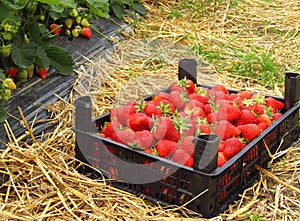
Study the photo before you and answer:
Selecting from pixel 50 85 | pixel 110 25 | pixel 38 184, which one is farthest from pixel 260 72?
pixel 38 184

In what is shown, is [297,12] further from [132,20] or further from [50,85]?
[50,85]

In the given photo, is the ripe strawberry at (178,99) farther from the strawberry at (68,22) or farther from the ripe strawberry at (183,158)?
the strawberry at (68,22)

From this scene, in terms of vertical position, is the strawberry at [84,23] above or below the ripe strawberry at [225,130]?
below

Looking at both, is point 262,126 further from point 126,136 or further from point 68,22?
point 68,22

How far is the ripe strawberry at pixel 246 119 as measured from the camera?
2.01 m

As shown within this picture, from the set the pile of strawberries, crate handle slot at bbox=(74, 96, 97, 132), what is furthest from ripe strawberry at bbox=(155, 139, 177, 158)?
crate handle slot at bbox=(74, 96, 97, 132)

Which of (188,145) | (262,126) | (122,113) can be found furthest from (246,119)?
(122,113)

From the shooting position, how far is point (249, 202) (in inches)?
73.0

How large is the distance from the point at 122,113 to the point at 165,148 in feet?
0.78

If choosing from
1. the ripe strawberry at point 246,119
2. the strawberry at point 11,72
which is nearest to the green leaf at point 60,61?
the strawberry at point 11,72

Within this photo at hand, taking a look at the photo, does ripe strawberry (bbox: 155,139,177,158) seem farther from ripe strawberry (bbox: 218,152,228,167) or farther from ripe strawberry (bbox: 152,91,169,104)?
ripe strawberry (bbox: 152,91,169,104)

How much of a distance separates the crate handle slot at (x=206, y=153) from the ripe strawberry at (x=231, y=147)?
0.16 meters

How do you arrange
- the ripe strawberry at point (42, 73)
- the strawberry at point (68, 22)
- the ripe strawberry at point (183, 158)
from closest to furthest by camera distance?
the ripe strawberry at point (183, 158) → the ripe strawberry at point (42, 73) → the strawberry at point (68, 22)

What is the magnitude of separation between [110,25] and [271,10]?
126 cm
